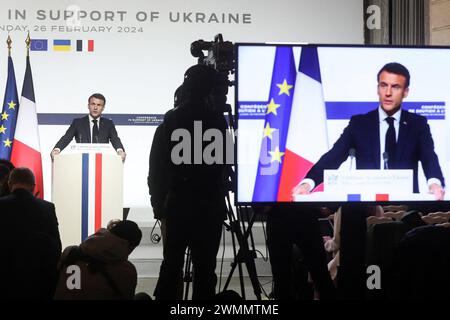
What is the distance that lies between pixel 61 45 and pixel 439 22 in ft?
13.4

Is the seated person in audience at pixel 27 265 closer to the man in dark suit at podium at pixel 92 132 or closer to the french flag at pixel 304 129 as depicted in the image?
the french flag at pixel 304 129

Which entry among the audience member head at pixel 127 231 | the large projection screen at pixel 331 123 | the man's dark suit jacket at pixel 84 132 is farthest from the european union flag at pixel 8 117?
the large projection screen at pixel 331 123

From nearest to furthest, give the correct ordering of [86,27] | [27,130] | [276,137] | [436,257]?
[436,257]
[276,137]
[27,130]
[86,27]

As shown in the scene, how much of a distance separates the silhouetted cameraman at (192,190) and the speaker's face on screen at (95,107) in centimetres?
409

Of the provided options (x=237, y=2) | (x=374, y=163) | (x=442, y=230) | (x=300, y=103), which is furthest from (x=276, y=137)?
(x=237, y=2)

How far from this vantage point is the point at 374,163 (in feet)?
10.3

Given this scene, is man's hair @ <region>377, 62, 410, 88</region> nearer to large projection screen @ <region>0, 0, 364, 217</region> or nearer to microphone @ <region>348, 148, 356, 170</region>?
microphone @ <region>348, 148, 356, 170</region>

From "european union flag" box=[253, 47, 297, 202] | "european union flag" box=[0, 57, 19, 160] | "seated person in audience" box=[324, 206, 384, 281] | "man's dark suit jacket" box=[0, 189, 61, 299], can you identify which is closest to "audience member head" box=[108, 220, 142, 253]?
"man's dark suit jacket" box=[0, 189, 61, 299]

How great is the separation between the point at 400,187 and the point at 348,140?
34 centimetres

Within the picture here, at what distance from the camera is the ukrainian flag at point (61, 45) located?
7.29 m

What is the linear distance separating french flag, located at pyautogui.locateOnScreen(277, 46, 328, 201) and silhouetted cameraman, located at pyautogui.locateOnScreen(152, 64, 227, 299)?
0.34m

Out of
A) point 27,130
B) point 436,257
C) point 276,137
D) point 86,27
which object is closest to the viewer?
point 436,257

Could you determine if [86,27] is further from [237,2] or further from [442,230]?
[442,230]

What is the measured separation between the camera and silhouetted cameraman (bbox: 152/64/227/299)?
124 inches
